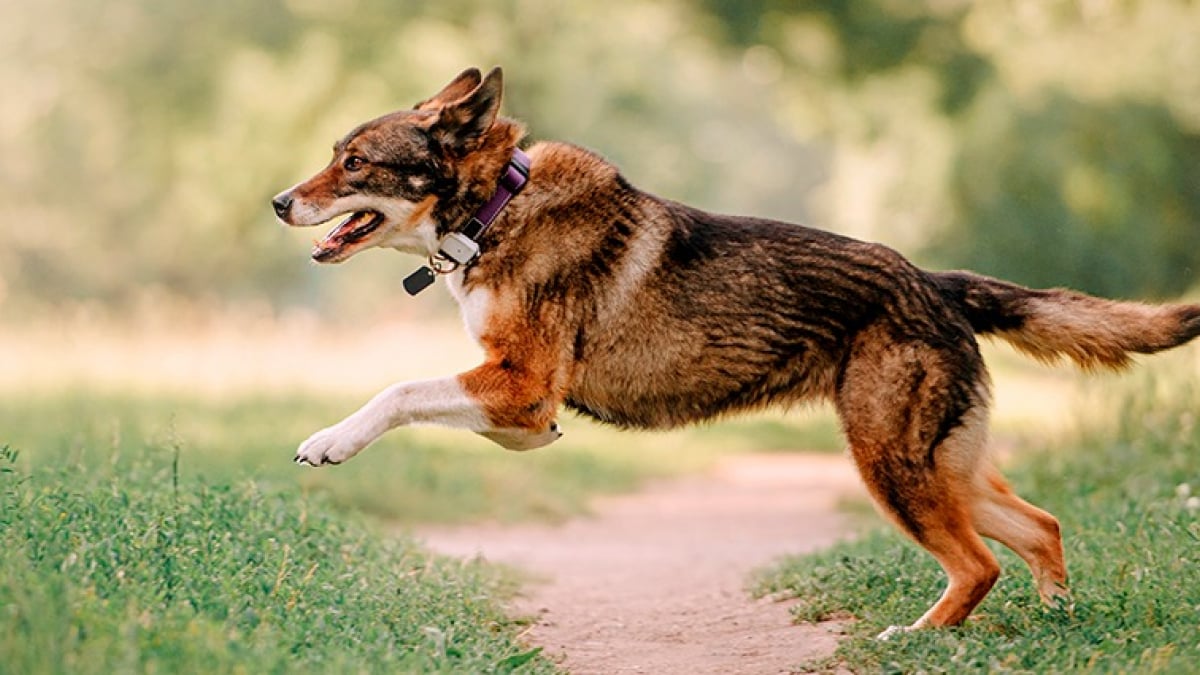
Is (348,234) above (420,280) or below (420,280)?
above

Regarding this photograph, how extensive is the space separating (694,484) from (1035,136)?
5.80 meters

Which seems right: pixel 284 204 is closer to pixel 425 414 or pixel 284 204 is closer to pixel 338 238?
pixel 338 238

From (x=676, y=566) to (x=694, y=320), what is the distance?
3.53 m

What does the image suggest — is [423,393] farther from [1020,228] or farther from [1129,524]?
[1020,228]

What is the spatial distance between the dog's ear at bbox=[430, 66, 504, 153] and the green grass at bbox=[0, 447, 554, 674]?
2.01 m

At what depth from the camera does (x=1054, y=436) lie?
14008 mm

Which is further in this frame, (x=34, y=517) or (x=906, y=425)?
(x=906, y=425)

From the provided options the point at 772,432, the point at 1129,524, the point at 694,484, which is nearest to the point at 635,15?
the point at 772,432

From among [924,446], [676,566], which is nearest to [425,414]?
[924,446]

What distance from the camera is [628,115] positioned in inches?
1214

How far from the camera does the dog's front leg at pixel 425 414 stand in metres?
6.43

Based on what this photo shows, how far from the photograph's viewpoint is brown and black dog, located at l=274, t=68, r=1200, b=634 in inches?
260

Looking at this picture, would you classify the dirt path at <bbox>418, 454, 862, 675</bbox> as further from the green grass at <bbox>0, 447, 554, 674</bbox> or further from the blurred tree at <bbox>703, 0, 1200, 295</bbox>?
the blurred tree at <bbox>703, 0, 1200, 295</bbox>

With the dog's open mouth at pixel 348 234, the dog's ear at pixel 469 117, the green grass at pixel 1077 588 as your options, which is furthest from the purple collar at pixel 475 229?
the green grass at pixel 1077 588
